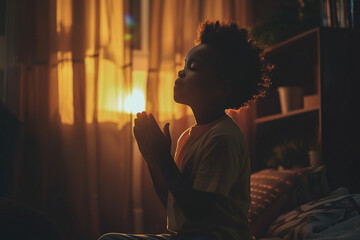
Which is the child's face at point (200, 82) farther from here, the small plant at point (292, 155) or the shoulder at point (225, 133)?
the small plant at point (292, 155)

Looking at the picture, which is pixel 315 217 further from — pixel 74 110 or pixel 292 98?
pixel 74 110

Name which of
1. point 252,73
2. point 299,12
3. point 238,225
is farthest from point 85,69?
point 238,225

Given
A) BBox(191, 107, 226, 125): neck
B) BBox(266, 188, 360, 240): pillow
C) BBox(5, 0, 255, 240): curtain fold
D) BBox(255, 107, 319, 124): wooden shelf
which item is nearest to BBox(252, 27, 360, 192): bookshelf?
BBox(255, 107, 319, 124): wooden shelf

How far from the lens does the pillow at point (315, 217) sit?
1.44m

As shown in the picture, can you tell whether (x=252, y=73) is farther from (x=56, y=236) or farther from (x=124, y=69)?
(x=124, y=69)

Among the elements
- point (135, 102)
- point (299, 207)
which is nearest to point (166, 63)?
point (135, 102)

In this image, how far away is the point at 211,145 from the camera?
1008mm

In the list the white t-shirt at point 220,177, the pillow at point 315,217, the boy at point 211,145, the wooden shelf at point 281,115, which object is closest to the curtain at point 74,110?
the wooden shelf at point 281,115

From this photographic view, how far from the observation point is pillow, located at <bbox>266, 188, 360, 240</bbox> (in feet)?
4.72

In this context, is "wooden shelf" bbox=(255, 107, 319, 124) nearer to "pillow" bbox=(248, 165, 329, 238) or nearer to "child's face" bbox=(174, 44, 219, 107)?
"pillow" bbox=(248, 165, 329, 238)

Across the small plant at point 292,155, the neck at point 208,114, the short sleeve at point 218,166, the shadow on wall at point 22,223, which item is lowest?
the small plant at point 292,155

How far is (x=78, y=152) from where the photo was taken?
7.73 feet

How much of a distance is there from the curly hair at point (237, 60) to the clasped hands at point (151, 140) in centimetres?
21

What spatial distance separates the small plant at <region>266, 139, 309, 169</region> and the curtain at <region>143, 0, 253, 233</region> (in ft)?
1.16
